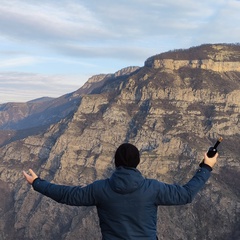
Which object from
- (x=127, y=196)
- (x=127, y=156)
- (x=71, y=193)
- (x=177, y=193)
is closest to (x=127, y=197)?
(x=127, y=196)

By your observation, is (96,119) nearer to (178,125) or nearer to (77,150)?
(77,150)

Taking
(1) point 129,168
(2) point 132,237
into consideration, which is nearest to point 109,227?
(2) point 132,237

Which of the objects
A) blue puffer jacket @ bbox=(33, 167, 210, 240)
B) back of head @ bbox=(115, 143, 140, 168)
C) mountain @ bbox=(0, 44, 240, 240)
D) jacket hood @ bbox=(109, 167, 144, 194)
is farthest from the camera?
mountain @ bbox=(0, 44, 240, 240)

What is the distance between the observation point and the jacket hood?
7.07m

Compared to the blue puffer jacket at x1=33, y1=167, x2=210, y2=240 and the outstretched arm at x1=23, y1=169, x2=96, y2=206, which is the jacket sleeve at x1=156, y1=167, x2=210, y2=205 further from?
the outstretched arm at x1=23, y1=169, x2=96, y2=206

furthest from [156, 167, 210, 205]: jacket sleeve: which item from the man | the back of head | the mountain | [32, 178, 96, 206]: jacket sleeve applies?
the mountain

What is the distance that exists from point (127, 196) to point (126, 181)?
0.99 ft

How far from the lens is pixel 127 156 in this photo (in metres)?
7.39

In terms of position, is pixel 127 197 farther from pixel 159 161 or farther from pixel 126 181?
pixel 159 161

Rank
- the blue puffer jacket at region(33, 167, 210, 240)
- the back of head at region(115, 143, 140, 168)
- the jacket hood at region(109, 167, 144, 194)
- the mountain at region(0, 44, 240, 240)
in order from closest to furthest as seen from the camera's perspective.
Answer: the jacket hood at region(109, 167, 144, 194), the blue puffer jacket at region(33, 167, 210, 240), the back of head at region(115, 143, 140, 168), the mountain at region(0, 44, 240, 240)

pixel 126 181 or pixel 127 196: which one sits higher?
pixel 126 181

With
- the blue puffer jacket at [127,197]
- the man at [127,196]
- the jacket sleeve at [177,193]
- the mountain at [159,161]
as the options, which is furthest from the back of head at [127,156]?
the mountain at [159,161]

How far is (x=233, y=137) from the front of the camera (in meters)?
176

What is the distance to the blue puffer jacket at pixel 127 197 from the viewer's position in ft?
23.5
